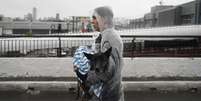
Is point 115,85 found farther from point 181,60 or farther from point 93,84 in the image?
point 181,60

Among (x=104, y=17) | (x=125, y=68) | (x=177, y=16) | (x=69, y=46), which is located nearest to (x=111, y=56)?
(x=104, y=17)

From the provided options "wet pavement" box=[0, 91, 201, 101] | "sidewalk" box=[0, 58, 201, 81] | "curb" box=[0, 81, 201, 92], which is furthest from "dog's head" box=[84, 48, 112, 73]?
"sidewalk" box=[0, 58, 201, 81]

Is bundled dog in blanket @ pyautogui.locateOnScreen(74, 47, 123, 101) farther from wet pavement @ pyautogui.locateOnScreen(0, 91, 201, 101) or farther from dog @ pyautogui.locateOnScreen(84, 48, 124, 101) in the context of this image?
wet pavement @ pyautogui.locateOnScreen(0, 91, 201, 101)

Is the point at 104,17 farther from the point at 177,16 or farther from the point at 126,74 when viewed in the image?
the point at 177,16

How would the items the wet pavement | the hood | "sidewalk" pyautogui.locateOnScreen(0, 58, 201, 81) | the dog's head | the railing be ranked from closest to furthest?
1. the dog's head
2. the hood
3. the wet pavement
4. "sidewalk" pyautogui.locateOnScreen(0, 58, 201, 81)
5. the railing

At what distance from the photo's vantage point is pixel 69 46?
929cm

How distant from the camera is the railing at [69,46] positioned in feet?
28.8

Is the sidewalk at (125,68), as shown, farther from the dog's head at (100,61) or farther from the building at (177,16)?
the building at (177,16)

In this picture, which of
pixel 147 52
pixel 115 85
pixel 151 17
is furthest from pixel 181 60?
pixel 151 17

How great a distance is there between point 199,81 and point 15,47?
15.8 feet

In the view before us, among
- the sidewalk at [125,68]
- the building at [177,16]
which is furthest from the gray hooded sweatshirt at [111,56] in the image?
the building at [177,16]

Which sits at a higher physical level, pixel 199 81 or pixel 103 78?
pixel 103 78

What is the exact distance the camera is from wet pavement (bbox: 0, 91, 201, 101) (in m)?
6.87

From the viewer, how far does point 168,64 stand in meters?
8.62
